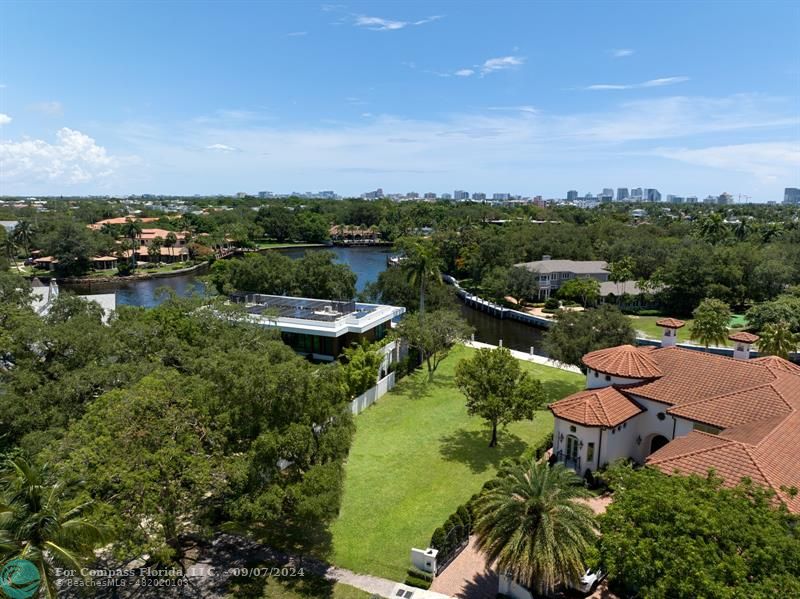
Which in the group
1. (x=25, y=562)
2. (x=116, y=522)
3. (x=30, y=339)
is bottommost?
(x=116, y=522)

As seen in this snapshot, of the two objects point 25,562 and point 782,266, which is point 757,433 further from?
point 782,266

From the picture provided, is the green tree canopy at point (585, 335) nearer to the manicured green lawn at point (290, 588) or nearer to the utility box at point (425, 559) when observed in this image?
the utility box at point (425, 559)

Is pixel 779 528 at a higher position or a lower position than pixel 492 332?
higher

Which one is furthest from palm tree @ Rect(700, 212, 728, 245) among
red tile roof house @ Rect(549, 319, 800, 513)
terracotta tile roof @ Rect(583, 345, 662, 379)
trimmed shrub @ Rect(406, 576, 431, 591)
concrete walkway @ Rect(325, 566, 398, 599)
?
concrete walkway @ Rect(325, 566, 398, 599)

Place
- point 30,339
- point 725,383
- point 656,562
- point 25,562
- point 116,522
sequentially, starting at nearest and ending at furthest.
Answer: point 25,562, point 656,562, point 116,522, point 30,339, point 725,383

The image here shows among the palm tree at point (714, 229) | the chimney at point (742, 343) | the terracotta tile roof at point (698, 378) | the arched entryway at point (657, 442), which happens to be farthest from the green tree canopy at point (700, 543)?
the palm tree at point (714, 229)

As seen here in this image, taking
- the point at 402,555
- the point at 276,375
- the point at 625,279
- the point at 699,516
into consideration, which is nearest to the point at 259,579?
the point at 402,555

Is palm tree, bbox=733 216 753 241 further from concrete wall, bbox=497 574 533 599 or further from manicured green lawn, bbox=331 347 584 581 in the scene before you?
concrete wall, bbox=497 574 533 599
